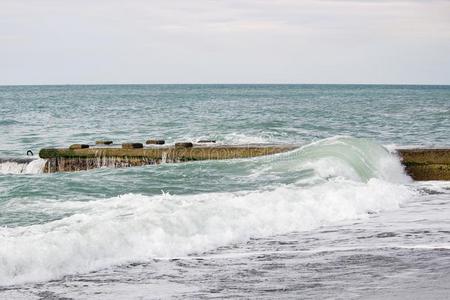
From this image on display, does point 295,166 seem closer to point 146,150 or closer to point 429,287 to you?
point 146,150

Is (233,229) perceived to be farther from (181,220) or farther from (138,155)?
(138,155)

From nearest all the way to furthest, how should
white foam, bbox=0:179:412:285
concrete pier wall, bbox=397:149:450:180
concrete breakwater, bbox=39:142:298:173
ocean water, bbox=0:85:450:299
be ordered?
1. ocean water, bbox=0:85:450:299
2. white foam, bbox=0:179:412:285
3. concrete pier wall, bbox=397:149:450:180
4. concrete breakwater, bbox=39:142:298:173

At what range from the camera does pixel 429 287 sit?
723 cm

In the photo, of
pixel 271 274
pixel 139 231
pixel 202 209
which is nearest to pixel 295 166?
pixel 202 209

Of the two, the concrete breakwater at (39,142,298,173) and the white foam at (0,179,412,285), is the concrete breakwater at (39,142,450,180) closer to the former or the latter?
the concrete breakwater at (39,142,298,173)

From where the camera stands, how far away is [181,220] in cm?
1023

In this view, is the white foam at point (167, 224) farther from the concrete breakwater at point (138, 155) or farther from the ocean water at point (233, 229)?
the concrete breakwater at point (138, 155)

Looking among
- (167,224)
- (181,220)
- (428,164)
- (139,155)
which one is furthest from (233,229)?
(139,155)

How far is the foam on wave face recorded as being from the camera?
27.3 ft

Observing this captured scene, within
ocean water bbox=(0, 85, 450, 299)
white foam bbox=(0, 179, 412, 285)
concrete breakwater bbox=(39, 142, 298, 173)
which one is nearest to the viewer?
ocean water bbox=(0, 85, 450, 299)

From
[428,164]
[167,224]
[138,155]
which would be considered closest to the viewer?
[167,224]

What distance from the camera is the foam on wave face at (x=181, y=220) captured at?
8312mm

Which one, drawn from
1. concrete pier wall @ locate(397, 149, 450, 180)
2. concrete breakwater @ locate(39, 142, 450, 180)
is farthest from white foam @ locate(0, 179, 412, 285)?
concrete breakwater @ locate(39, 142, 450, 180)

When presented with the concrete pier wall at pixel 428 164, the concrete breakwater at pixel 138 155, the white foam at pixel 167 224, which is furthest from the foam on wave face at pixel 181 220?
the concrete breakwater at pixel 138 155
